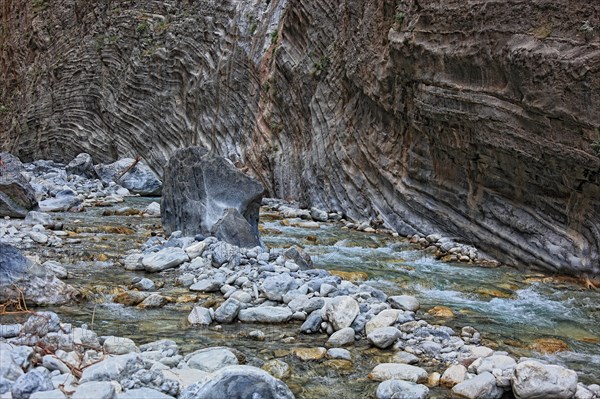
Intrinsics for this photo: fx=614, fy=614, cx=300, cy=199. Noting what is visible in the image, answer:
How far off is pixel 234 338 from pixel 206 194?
4601 mm

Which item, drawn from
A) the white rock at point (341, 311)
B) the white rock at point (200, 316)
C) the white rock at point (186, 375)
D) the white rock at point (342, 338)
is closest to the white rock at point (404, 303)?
the white rock at point (341, 311)

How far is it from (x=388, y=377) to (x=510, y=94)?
5829 mm

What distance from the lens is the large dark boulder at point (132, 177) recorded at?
794 inches

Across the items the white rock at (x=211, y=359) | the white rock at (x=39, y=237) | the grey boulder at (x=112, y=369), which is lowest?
the white rock at (x=211, y=359)

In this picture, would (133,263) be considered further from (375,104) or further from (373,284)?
(375,104)

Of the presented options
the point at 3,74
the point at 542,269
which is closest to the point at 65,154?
the point at 3,74

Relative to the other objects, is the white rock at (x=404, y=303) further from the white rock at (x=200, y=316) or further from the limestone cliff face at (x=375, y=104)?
the limestone cliff face at (x=375, y=104)

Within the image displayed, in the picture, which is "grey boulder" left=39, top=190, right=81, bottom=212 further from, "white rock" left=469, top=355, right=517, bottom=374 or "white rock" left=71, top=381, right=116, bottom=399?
"white rock" left=469, top=355, right=517, bottom=374

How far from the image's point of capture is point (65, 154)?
2905 cm

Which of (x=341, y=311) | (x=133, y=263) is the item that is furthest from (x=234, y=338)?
(x=133, y=263)

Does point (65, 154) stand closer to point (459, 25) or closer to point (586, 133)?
point (459, 25)

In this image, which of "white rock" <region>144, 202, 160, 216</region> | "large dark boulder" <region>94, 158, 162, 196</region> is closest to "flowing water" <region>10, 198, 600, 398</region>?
"white rock" <region>144, 202, 160, 216</region>

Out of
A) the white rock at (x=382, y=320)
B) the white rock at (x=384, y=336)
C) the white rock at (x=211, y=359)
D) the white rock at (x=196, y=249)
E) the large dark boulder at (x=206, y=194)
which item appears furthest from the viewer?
the large dark boulder at (x=206, y=194)

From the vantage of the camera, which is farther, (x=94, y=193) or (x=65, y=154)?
(x=65, y=154)
